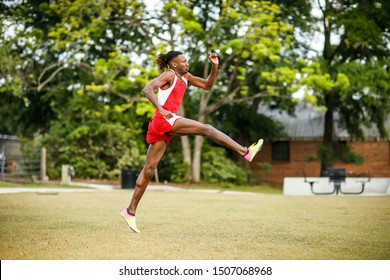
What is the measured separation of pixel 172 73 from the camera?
6.94 metres

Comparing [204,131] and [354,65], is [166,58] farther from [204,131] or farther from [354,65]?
[354,65]

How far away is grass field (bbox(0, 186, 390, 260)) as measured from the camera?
572cm

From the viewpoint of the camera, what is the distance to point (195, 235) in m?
7.04

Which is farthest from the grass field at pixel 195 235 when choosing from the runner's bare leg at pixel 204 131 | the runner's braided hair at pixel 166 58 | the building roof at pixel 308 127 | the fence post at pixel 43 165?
the building roof at pixel 308 127

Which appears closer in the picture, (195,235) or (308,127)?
(195,235)

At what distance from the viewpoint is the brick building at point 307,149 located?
1416 inches

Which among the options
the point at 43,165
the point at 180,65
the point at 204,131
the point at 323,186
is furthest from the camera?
the point at 43,165

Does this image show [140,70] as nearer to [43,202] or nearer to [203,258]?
[43,202]

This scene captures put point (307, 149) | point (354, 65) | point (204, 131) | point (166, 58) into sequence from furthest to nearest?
point (307, 149) → point (354, 65) → point (166, 58) → point (204, 131)

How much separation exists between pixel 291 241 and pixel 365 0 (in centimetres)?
2364

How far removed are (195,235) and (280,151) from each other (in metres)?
31.5

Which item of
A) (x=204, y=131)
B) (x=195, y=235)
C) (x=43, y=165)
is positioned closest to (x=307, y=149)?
(x=43, y=165)
